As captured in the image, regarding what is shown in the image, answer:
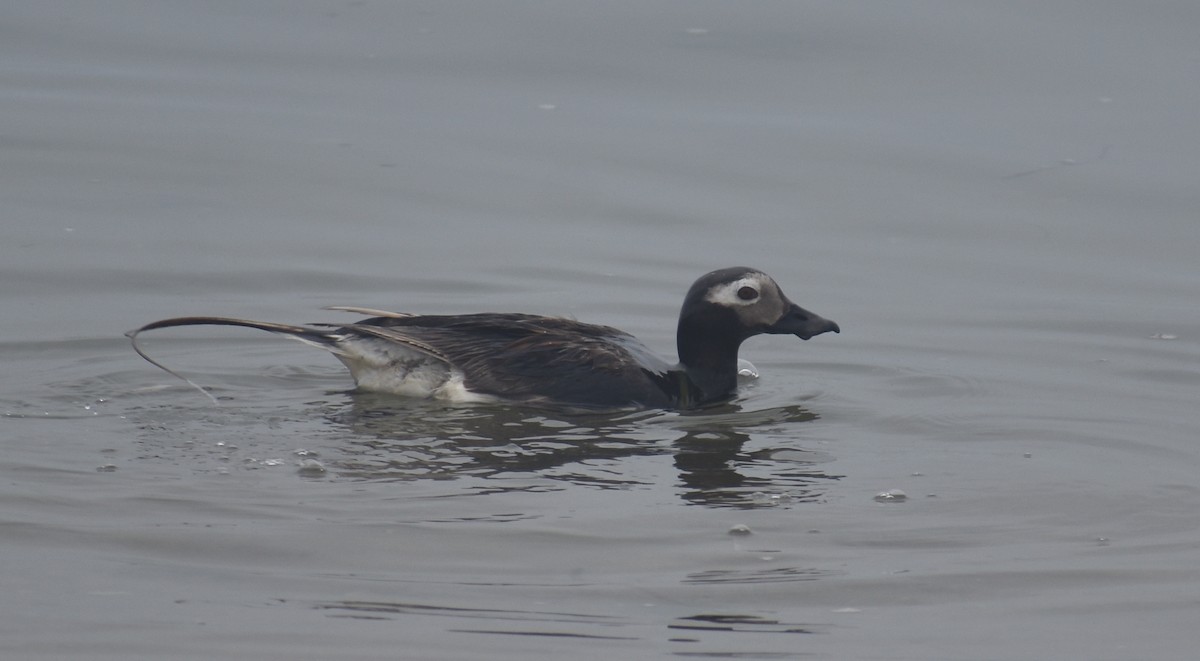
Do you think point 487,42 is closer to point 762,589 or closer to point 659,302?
point 659,302

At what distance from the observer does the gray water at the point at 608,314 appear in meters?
5.62

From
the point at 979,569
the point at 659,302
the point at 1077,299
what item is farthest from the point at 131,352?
the point at 1077,299

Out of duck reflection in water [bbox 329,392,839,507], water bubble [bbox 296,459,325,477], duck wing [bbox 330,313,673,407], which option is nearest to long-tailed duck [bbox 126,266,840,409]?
duck wing [bbox 330,313,673,407]

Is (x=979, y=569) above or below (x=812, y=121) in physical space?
below

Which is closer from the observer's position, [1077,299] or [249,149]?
[1077,299]

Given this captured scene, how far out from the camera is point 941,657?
5.21m

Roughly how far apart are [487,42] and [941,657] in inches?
440

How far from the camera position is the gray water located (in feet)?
18.4

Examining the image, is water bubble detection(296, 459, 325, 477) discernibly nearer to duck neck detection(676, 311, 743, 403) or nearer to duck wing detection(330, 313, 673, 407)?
duck wing detection(330, 313, 673, 407)

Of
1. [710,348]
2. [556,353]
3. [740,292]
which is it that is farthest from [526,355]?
[740,292]

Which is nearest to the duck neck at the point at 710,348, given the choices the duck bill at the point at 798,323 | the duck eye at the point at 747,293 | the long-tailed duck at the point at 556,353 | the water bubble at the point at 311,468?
the long-tailed duck at the point at 556,353

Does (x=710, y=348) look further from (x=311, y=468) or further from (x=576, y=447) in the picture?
(x=311, y=468)

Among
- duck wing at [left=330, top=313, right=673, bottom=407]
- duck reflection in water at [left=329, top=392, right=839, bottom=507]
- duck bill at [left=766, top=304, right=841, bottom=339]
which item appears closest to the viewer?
duck reflection in water at [left=329, top=392, right=839, bottom=507]

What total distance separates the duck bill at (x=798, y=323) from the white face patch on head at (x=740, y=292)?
0.19 meters
